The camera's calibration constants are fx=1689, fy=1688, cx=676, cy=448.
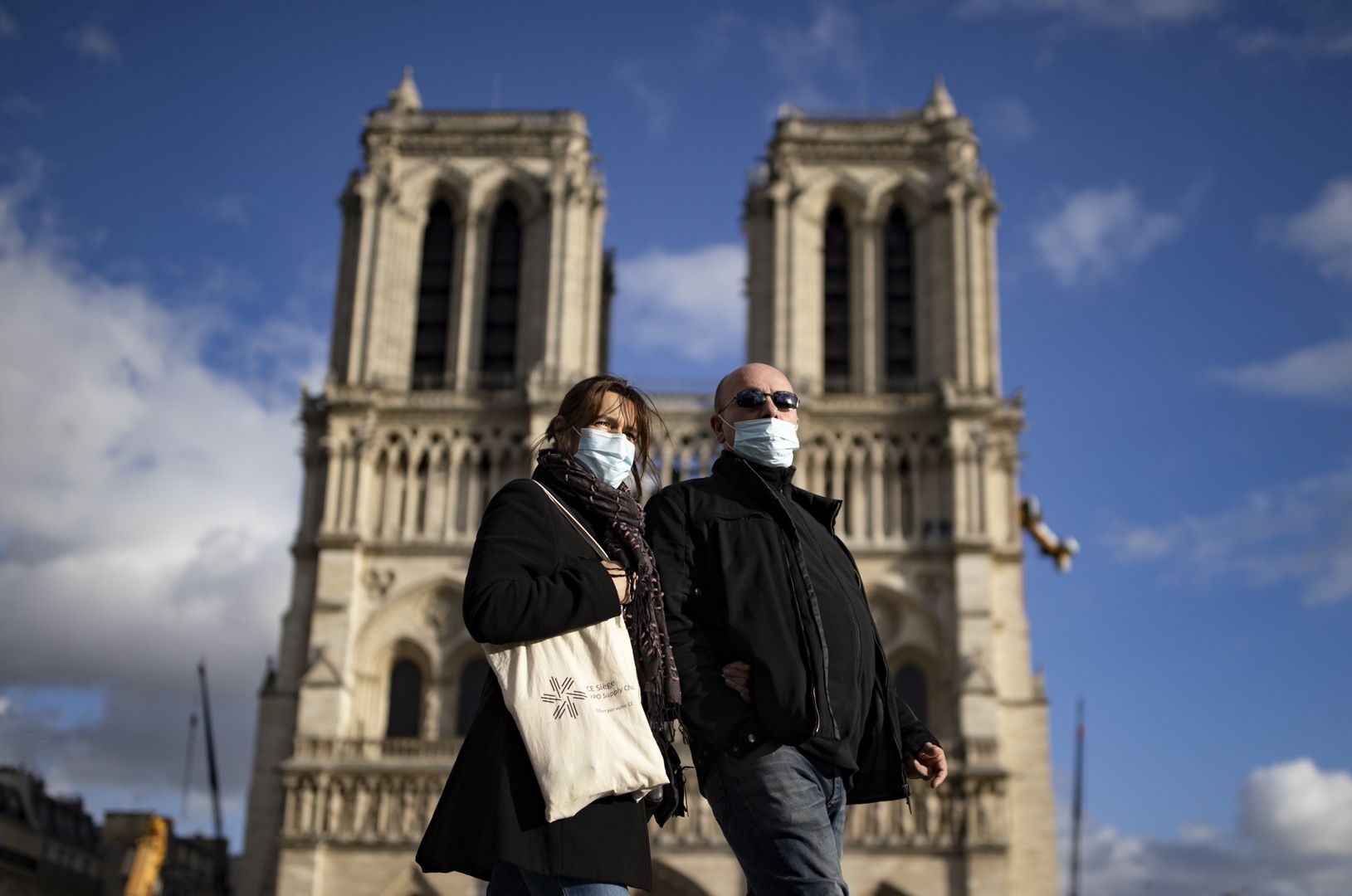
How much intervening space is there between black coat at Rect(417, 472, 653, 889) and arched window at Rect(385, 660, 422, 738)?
3186 cm

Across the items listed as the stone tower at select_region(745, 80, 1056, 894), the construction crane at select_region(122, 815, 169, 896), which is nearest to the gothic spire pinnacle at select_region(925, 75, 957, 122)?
the stone tower at select_region(745, 80, 1056, 894)

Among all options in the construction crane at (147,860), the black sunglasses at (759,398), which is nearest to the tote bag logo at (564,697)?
the black sunglasses at (759,398)

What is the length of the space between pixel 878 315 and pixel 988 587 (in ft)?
23.9

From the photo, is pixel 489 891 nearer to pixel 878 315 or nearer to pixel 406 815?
pixel 406 815

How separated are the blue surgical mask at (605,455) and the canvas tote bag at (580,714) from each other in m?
0.61

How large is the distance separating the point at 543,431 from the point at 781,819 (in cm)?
2944

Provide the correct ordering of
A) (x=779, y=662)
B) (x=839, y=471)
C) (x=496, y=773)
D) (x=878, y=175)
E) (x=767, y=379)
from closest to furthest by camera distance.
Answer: (x=496, y=773), (x=779, y=662), (x=767, y=379), (x=839, y=471), (x=878, y=175)

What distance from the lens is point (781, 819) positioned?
218 inches

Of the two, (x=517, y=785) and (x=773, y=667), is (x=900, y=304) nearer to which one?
(x=773, y=667)

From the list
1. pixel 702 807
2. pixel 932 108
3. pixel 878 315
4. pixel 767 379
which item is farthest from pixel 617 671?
pixel 932 108

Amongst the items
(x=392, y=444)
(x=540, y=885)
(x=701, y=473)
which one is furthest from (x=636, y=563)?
(x=392, y=444)

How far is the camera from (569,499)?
18.5 ft

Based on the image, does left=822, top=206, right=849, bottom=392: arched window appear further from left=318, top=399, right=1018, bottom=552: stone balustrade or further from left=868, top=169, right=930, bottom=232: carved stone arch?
left=318, top=399, right=1018, bottom=552: stone balustrade

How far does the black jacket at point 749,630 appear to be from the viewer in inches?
222
